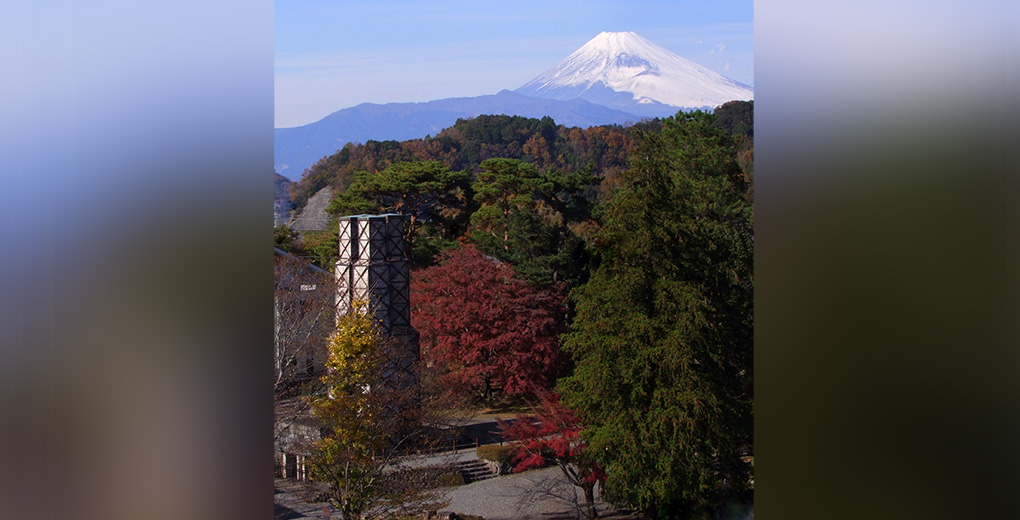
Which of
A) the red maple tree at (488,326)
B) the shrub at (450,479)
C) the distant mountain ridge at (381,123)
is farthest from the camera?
the red maple tree at (488,326)

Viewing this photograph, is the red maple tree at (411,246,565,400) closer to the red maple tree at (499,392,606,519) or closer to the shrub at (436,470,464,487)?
the shrub at (436,470,464,487)

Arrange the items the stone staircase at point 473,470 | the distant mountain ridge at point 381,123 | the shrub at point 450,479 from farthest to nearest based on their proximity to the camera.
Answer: the stone staircase at point 473,470 < the shrub at point 450,479 < the distant mountain ridge at point 381,123

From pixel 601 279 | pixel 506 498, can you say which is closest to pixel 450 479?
pixel 506 498

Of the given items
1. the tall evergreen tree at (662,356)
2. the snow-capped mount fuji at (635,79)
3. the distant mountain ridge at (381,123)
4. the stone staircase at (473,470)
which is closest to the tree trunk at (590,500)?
the tall evergreen tree at (662,356)

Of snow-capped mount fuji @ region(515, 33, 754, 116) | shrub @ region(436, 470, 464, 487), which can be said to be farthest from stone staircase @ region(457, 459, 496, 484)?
snow-capped mount fuji @ region(515, 33, 754, 116)

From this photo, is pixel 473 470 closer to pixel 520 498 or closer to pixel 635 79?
pixel 520 498

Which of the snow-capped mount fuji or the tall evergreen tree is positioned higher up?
the snow-capped mount fuji

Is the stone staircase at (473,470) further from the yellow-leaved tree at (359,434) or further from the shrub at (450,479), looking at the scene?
the yellow-leaved tree at (359,434)
